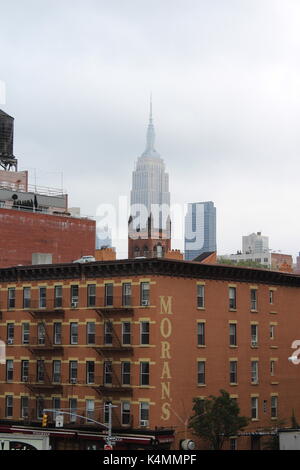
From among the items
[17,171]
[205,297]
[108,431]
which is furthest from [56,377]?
[17,171]

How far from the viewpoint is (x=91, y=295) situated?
69750 mm

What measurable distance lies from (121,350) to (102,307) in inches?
150

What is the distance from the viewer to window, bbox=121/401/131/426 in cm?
6600

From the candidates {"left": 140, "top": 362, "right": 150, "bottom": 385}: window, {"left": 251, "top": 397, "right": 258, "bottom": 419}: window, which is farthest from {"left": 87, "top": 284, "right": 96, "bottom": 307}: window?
{"left": 251, "top": 397, "right": 258, "bottom": 419}: window

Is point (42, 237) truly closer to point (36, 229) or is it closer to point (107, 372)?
point (36, 229)

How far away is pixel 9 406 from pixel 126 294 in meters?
15.0

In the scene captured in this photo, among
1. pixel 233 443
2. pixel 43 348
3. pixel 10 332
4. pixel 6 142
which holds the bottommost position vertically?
pixel 233 443

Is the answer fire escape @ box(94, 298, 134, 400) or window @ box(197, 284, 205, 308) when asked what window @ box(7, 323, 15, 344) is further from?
window @ box(197, 284, 205, 308)

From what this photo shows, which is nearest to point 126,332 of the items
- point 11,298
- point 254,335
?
point 254,335

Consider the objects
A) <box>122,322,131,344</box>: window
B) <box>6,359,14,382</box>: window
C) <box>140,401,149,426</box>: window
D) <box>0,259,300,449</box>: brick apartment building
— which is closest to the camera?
<box>140,401,149,426</box>: window

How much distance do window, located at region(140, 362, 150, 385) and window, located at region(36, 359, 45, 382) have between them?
9.69 metres

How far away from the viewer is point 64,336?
70688 mm

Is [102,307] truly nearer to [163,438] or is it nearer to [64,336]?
[64,336]

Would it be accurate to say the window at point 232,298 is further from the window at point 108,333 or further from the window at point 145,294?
the window at point 108,333
